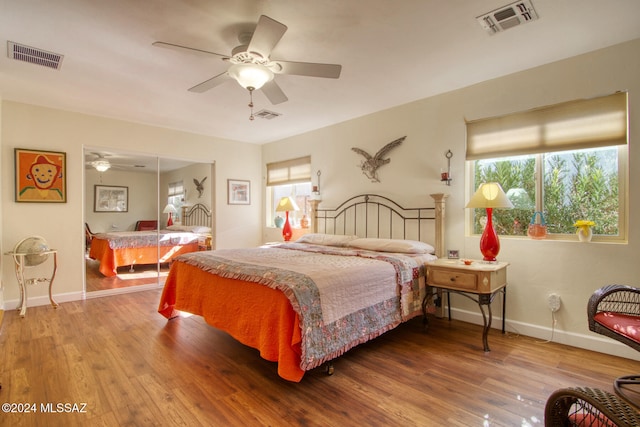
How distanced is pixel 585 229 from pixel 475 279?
1.03 metres

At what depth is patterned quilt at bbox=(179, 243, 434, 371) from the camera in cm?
206

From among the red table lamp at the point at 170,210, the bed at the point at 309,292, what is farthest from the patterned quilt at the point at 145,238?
the bed at the point at 309,292

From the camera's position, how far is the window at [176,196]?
4934mm

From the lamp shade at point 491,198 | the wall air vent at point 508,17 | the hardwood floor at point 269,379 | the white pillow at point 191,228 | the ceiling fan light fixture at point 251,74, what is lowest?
the hardwood floor at point 269,379

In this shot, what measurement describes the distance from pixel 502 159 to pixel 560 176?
1.71 feet

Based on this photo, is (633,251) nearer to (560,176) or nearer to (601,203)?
(601,203)

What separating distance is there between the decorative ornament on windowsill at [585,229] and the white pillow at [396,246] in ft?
4.19

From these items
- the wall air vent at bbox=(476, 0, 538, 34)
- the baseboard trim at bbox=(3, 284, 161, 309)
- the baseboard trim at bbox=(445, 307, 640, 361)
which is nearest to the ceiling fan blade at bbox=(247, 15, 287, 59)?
the wall air vent at bbox=(476, 0, 538, 34)

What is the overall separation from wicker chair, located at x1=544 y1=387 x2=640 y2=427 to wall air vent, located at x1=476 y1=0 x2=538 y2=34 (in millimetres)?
2196

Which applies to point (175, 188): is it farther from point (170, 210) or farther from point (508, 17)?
point (508, 17)

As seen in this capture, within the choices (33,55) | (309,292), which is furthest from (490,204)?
(33,55)

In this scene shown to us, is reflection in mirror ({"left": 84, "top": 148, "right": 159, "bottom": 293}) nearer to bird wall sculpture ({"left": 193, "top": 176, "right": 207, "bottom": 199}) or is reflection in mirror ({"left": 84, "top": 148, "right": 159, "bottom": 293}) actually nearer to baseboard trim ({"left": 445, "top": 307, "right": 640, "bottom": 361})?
bird wall sculpture ({"left": 193, "top": 176, "right": 207, "bottom": 199})

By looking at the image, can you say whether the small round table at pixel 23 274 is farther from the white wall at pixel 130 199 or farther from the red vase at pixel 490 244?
the red vase at pixel 490 244

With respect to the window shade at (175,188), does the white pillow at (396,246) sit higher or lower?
lower
